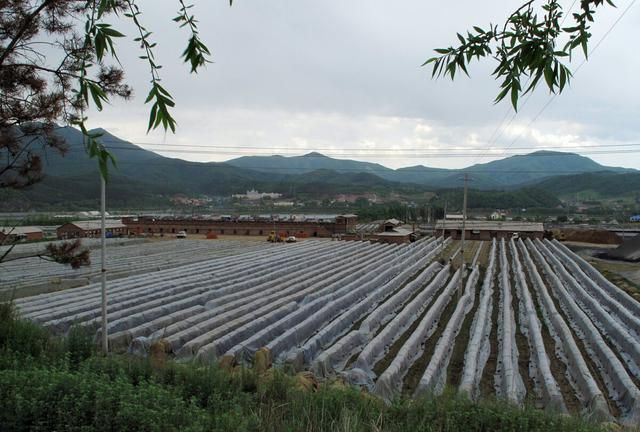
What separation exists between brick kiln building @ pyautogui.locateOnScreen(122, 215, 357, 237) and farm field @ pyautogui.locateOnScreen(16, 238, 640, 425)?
21.5 meters

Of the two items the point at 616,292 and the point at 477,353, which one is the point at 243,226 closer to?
the point at 616,292

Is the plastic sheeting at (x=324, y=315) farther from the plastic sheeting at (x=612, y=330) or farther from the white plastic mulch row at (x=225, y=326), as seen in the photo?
the plastic sheeting at (x=612, y=330)

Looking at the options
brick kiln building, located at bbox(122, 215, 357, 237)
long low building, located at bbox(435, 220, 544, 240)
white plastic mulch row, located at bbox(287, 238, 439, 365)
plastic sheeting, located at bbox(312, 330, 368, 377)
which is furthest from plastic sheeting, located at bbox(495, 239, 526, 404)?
brick kiln building, located at bbox(122, 215, 357, 237)

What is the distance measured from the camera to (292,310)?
989cm

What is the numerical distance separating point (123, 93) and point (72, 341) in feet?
8.51

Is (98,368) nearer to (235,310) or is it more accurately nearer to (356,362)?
(356,362)

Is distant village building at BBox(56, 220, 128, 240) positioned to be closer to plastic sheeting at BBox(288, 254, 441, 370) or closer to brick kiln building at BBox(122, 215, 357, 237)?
brick kiln building at BBox(122, 215, 357, 237)

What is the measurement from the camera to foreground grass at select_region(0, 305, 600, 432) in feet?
8.27

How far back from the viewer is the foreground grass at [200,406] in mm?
2521

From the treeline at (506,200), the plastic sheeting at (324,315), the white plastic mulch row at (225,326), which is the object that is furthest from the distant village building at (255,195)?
the white plastic mulch row at (225,326)

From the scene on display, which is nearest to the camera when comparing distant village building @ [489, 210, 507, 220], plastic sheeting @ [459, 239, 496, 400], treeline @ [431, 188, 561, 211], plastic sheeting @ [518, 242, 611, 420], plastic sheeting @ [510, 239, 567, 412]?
plastic sheeting @ [518, 242, 611, 420]

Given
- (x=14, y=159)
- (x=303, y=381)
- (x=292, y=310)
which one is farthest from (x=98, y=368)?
(x=292, y=310)

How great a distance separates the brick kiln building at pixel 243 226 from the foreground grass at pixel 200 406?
3246cm

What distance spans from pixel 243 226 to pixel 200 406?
3590cm
